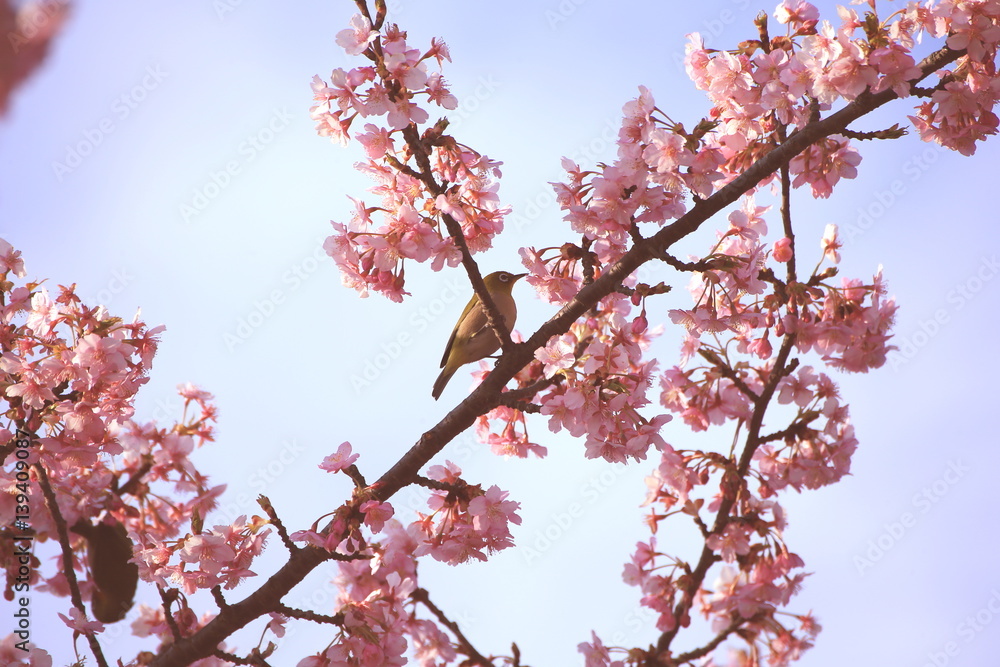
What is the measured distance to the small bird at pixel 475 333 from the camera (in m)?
4.98

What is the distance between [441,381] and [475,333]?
481 millimetres

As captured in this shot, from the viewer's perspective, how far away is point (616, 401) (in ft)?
11.9

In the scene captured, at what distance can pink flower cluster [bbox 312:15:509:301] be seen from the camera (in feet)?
10.8

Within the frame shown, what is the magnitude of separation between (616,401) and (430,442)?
3.06 feet

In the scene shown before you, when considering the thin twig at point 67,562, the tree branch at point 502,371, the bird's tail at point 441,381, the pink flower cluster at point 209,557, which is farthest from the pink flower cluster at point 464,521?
the thin twig at point 67,562

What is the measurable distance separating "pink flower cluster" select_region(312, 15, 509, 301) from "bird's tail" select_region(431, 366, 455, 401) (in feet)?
4.82

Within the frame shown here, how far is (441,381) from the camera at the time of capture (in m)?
5.27

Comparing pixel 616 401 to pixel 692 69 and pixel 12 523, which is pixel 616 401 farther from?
pixel 12 523

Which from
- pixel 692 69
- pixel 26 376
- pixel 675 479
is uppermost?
pixel 26 376

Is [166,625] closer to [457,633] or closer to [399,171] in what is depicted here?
[457,633]

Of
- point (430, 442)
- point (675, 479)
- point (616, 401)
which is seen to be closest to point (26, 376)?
point (430, 442)

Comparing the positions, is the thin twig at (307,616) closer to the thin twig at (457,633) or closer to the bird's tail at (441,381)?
the thin twig at (457,633)

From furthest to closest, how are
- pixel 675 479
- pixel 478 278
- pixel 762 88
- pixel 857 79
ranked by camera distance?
pixel 675 479
pixel 762 88
pixel 857 79
pixel 478 278

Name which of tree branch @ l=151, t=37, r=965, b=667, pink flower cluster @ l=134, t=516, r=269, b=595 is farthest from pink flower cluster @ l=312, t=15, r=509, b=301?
pink flower cluster @ l=134, t=516, r=269, b=595
